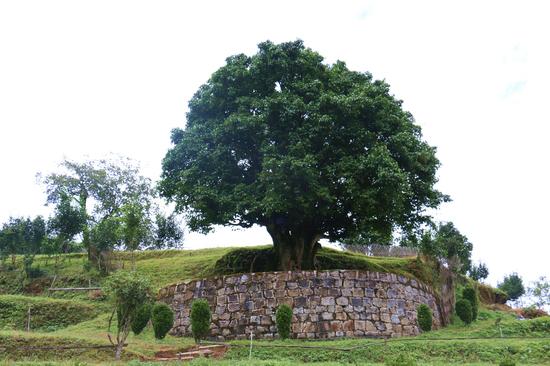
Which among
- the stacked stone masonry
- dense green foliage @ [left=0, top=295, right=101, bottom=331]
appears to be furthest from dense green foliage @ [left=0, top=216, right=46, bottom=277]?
the stacked stone masonry

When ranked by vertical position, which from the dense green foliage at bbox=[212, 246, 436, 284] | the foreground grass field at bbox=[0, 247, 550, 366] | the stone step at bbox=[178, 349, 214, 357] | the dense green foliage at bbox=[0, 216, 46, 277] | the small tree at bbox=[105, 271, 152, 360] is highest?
the dense green foliage at bbox=[0, 216, 46, 277]

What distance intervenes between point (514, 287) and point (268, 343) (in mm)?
29725

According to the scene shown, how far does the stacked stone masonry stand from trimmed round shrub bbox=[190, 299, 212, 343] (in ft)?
5.36

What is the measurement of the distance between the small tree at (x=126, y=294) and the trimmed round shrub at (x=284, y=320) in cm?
516

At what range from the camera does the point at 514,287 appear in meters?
39.8

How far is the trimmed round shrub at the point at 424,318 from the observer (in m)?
20.4

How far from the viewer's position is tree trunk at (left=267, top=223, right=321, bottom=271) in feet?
76.6

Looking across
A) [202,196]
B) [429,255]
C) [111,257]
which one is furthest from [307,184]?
[111,257]

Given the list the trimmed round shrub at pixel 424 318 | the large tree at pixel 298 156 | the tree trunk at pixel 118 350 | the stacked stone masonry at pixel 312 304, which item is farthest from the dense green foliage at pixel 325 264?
the tree trunk at pixel 118 350

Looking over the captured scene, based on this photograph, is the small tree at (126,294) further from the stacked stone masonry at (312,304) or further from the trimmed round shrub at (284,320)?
the stacked stone masonry at (312,304)

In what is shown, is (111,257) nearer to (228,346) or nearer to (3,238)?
(3,238)

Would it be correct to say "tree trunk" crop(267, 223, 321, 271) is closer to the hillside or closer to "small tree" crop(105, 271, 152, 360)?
the hillside

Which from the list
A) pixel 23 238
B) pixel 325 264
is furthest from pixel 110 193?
pixel 325 264

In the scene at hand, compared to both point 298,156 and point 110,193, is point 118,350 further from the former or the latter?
point 110,193
